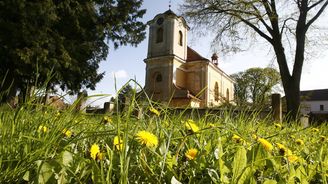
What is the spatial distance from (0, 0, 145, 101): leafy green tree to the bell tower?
17.8 metres

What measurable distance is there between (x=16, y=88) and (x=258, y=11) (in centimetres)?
1094

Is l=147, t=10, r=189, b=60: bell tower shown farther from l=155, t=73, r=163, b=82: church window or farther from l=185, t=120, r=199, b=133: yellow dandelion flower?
l=185, t=120, r=199, b=133: yellow dandelion flower

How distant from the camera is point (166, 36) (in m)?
33.5

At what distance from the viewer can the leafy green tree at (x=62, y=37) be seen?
1050 centimetres

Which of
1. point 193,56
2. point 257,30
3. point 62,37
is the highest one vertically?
point 193,56

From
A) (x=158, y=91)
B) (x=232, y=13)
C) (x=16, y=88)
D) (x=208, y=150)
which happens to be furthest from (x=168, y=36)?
(x=208, y=150)

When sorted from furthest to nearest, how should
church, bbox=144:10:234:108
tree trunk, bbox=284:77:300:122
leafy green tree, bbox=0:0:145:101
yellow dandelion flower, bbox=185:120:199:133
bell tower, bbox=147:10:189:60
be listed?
bell tower, bbox=147:10:189:60 → church, bbox=144:10:234:108 → tree trunk, bbox=284:77:300:122 → leafy green tree, bbox=0:0:145:101 → yellow dandelion flower, bbox=185:120:199:133

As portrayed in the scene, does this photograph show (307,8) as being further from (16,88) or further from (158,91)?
(158,91)

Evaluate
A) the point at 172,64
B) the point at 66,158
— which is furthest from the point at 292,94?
the point at 172,64

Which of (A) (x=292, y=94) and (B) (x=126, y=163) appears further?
(A) (x=292, y=94)

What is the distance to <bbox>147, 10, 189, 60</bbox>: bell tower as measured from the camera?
3319 centimetres

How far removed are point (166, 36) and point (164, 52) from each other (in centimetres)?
178

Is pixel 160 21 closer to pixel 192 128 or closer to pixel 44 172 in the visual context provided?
pixel 192 128

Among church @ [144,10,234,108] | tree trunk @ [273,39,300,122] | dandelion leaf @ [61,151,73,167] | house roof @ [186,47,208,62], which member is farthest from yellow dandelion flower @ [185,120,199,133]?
house roof @ [186,47,208,62]
